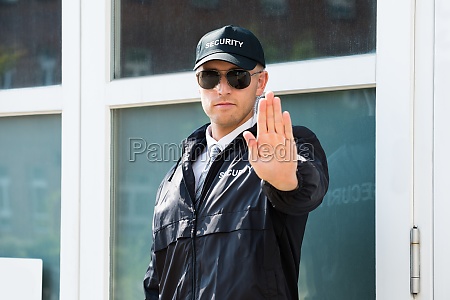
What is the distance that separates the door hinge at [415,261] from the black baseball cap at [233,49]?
2.23 ft

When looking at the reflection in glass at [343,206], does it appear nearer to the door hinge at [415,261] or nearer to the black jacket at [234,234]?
the door hinge at [415,261]

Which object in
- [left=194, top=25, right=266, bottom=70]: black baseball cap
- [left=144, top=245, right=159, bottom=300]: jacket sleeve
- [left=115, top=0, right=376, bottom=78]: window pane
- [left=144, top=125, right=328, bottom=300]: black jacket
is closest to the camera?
[left=144, top=125, right=328, bottom=300]: black jacket

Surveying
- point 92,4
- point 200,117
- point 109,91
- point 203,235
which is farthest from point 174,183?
point 92,4

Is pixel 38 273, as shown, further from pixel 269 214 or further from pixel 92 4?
pixel 269 214

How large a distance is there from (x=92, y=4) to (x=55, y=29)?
27cm

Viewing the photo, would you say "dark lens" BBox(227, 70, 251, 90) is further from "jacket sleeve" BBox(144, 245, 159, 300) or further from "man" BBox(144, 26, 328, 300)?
"jacket sleeve" BBox(144, 245, 159, 300)

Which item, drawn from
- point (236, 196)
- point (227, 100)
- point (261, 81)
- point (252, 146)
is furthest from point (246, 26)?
point (252, 146)

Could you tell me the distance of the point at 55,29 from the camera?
3.33m

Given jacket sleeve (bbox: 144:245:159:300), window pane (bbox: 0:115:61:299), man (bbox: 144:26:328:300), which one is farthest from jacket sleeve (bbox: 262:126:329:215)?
window pane (bbox: 0:115:61:299)

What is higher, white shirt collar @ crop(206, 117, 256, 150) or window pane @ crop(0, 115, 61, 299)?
white shirt collar @ crop(206, 117, 256, 150)

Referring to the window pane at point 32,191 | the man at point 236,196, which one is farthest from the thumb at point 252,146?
the window pane at point 32,191

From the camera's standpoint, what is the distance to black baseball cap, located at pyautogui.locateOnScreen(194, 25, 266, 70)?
2197 mm

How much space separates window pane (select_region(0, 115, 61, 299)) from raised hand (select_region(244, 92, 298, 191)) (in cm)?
163

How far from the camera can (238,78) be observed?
2211 mm
